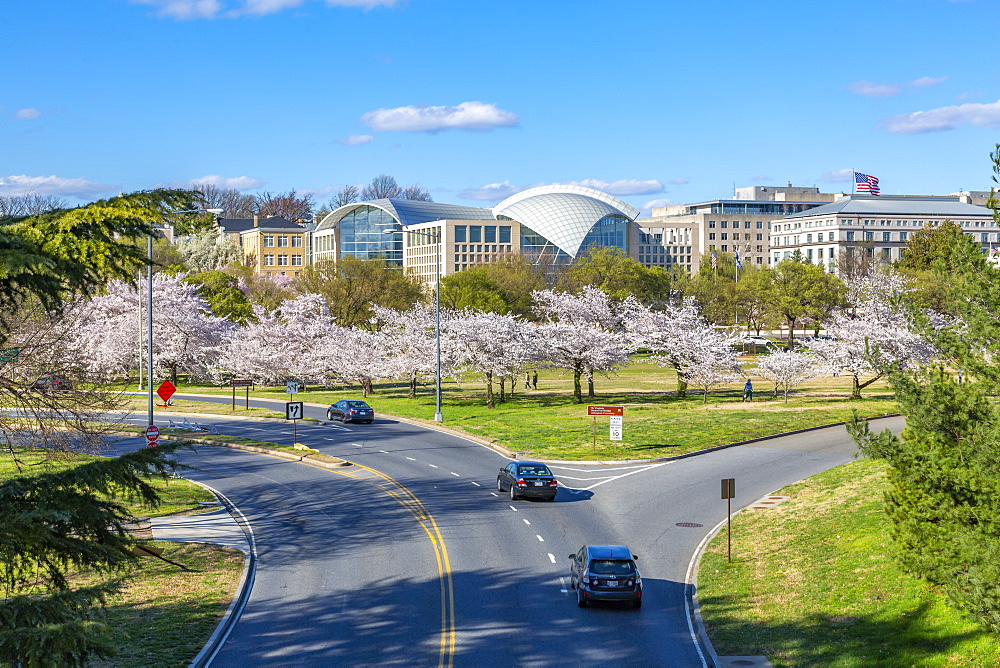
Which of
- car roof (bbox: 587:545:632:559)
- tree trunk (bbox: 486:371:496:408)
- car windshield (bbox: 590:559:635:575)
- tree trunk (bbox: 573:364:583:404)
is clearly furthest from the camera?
tree trunk (bbox: 573:364:583:404)

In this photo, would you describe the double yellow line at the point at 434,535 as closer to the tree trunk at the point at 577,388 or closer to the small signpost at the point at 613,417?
the small signpost at the point at 613,417

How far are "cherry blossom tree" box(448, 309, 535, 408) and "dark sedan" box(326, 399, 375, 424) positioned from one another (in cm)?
876

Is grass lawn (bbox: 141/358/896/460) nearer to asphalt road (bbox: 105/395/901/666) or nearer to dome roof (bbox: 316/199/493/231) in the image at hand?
asphalt road (bbox: 105/395/901/666)

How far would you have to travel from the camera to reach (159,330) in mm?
75625

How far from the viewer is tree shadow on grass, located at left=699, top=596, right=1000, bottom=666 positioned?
1788cm

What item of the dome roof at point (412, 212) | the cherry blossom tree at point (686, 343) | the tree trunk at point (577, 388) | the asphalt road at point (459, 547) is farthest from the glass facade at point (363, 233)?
the asphalt road at point (459, 547)

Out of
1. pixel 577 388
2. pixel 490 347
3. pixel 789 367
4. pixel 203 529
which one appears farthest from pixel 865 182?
pixel 203 529

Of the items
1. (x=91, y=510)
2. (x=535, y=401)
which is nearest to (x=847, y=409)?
(x=535, y=401)

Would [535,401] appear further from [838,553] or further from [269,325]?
[838,553]

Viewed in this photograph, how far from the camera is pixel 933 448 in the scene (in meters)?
17.6

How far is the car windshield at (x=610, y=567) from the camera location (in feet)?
68.4

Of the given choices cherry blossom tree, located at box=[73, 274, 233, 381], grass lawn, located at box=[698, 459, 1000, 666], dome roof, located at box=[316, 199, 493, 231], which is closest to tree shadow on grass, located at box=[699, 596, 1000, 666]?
grass lawn, located at box=[698, 459, 1000, 666]

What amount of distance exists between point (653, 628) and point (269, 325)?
202ft

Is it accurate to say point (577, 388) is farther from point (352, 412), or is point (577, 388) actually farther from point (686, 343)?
point (352, 412)
